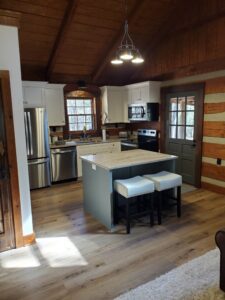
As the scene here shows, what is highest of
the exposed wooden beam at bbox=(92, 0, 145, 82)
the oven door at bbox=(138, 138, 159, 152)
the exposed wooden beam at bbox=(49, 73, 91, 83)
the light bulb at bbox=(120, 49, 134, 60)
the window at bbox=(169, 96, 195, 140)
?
the exposed wooden beam at bbox=(92, 0, 145, 82)

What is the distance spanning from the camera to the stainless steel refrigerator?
4770mm

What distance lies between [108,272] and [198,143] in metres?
3.31

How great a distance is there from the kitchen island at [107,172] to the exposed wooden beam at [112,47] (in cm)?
A: 240

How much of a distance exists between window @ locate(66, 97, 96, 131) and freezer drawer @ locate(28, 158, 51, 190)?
1.36m

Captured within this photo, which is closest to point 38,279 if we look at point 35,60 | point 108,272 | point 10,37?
point 108,272

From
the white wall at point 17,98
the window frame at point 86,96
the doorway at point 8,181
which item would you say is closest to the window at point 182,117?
the window frame at point 86,96

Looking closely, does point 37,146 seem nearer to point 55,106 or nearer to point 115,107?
Result: point 55,106

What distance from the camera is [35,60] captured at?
16.6 ft

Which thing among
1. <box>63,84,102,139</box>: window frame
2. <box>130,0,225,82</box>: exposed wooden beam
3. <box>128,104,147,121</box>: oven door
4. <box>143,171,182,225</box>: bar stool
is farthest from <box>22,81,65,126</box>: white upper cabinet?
<box>143,171,182,225</box>: bar stool

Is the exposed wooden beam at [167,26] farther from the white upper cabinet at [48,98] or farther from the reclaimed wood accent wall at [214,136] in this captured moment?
the white upper cabinet at [48,98]

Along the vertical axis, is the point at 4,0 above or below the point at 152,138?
above

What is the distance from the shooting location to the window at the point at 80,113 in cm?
610

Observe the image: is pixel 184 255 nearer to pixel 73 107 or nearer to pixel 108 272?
pixel 108 272

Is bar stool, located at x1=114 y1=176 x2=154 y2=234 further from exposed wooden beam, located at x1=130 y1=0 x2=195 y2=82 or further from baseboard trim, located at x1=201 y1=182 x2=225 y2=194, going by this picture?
exposed wooden beam, located at x1=130 y1=0 x2=195 y2=82
